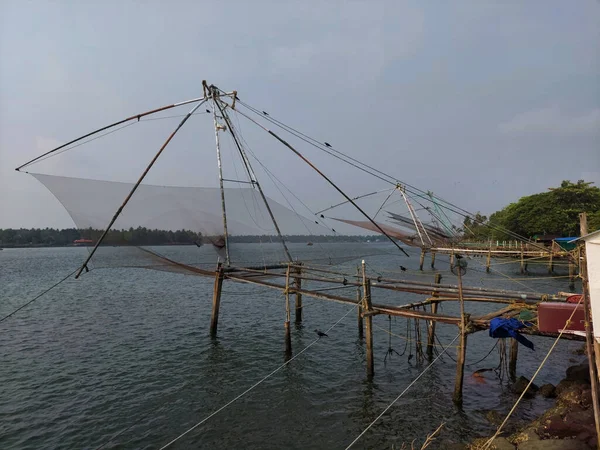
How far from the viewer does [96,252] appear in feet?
43.1

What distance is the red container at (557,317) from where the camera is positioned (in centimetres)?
710

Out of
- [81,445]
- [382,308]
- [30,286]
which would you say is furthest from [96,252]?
[30,286]

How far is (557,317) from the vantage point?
7.26 meters

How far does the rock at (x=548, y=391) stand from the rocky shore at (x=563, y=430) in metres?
0.70

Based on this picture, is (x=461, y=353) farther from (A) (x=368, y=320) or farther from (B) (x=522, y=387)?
(B) (x=522, y=387)

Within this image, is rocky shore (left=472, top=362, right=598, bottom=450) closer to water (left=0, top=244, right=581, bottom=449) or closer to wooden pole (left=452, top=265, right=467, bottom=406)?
water (left=0, top=244, right=581, bottom=449)

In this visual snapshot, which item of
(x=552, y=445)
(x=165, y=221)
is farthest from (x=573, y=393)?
(x=165, y=221)

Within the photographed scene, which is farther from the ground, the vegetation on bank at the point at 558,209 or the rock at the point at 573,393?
the vegetation on bank at the point at 558,209

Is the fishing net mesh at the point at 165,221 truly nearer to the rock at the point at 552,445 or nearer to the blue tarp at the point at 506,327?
the blue tarp at the point at 506,327

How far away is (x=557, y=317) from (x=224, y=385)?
843 cm

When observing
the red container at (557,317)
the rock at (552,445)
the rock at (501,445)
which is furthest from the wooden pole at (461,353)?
the rock at (552,445)

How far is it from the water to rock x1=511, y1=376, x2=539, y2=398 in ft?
1.12

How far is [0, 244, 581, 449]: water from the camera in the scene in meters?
8.20

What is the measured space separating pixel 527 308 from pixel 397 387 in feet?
13.1
